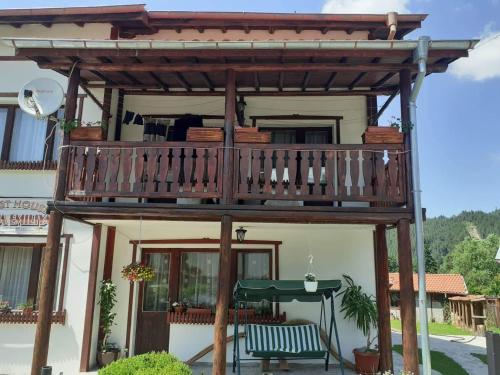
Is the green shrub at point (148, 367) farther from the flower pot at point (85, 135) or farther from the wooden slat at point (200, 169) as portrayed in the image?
the flower pot at point (85, 135)

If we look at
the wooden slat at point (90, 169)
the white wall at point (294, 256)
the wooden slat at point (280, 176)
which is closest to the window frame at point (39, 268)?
the white wall at point (294, 256)

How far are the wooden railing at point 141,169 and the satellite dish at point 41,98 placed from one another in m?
0.89

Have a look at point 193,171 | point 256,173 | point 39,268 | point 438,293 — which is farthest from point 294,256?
point 438,293

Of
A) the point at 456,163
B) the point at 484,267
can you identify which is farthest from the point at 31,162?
the point at 484,267

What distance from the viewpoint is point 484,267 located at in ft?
162

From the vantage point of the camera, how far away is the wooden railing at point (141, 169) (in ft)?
24.0

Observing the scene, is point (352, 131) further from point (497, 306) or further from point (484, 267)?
point (484, 267)

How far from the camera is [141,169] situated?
741 cm

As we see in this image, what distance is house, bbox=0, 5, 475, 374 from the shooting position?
7215mm

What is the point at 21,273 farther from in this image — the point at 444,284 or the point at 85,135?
the point at 444,284

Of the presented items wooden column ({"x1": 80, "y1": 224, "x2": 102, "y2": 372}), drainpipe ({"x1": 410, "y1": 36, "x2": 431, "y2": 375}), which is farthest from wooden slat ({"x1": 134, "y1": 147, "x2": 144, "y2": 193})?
drainpipe ({"x1": 410, "y1": 36, "x2": 431, "y2": 375})

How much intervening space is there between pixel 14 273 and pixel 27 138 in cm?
291

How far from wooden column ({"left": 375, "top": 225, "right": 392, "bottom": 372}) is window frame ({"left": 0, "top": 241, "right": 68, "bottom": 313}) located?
638 cm

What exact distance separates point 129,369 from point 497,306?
24.7 metres
